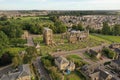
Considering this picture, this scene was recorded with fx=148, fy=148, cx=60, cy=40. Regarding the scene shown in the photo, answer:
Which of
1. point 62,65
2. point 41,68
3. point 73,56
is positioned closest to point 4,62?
point 41,68

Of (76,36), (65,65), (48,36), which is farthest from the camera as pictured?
(76,36)

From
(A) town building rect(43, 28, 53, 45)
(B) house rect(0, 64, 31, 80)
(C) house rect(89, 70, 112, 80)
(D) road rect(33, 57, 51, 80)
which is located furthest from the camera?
(A) town building rect(43, 28, 53, 45)

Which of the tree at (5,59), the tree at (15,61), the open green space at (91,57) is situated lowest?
the open green space at (91,57)

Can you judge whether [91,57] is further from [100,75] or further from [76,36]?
[76,36]

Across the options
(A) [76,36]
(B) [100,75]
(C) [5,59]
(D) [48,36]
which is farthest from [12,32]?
(B) [100,75]

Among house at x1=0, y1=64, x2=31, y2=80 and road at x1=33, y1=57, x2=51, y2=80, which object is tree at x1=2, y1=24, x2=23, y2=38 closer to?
road at x1=33, y1=57, x2=51, y2=80

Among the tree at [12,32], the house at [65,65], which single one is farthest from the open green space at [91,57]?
the tree at [12,32]

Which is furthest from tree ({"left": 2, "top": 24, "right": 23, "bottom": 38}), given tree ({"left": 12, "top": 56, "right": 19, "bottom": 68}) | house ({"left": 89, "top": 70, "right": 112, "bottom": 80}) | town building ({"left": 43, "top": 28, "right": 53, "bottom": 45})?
house ({"left": 89, "top": 70, "right": 112, "bottom": 80})

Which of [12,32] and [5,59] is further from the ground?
[12,32]

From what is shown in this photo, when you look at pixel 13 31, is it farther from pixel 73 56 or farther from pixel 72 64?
pixel 72 64

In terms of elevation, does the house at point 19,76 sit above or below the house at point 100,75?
above

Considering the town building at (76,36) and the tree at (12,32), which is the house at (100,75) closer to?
the town building at (76,36)
